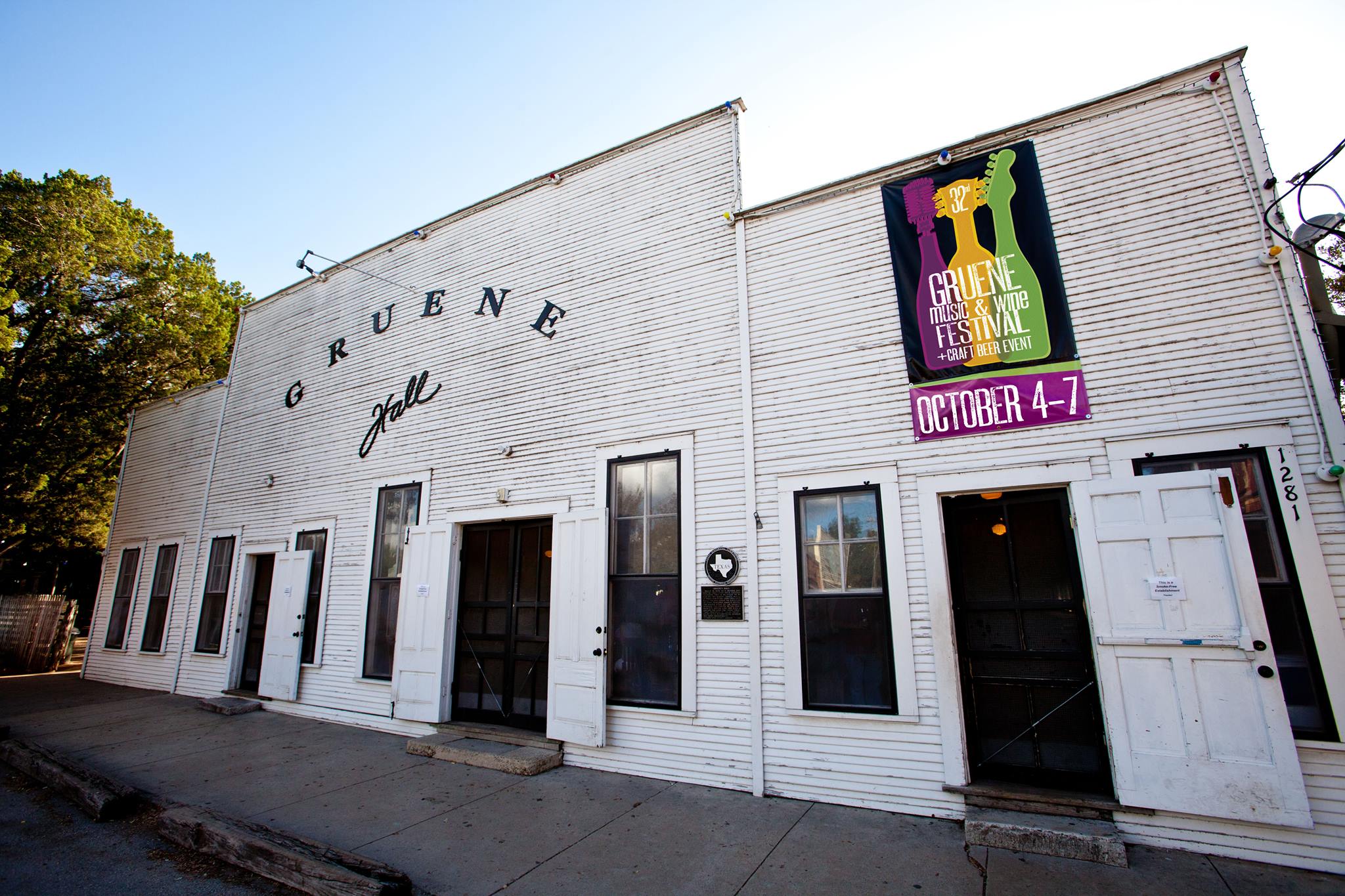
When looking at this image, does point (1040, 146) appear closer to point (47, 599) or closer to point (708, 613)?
point (708, 613)

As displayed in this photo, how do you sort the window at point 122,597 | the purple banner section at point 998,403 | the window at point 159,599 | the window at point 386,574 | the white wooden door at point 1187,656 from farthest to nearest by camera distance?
the window at point 122,597
the window at point 159,599
the window at point 386,574
the purple banner section at point 998,403
the white wooden door at point 1187,656

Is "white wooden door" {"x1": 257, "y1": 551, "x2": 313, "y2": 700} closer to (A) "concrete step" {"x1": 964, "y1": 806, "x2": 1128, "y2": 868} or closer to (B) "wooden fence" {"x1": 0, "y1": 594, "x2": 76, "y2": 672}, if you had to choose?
(A) "concrete step" {"x1": 964, "y1": 806, "x2": 1128, "y2": 868}

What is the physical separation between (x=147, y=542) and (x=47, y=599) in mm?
4670

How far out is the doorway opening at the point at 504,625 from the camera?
691 cm

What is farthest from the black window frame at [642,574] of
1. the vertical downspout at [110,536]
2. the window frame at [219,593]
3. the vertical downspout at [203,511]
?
the vertical downspout at [110,536]

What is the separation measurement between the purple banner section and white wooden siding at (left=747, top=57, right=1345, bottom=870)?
0.29 feet

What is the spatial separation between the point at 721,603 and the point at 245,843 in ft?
12.5

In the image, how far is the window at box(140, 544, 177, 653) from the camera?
37.6 feet

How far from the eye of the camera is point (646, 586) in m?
6.10

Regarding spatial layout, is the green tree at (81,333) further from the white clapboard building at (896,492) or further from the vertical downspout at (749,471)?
the vertical downspout at (749,471)

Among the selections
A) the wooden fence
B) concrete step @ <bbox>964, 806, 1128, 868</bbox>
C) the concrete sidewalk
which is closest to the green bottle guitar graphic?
concrete step @ <bbox>964, 806, 1128, 868</bbox>

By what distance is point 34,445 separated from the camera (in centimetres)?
1404

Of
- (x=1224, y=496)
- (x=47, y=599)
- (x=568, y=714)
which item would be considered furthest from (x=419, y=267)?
(x=47, y=599)

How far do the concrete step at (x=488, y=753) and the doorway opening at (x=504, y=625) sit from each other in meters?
0.51
